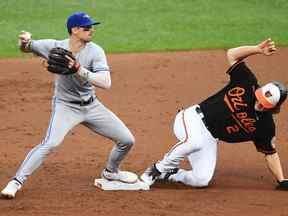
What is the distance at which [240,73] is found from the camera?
8047 mm

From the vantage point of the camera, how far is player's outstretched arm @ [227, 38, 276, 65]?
25.3 feet

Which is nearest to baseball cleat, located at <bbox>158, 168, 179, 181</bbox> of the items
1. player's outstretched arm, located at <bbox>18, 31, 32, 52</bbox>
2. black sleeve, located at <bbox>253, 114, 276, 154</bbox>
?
black sleeve, located at <bbox>253, 114, 276, 154</bbox>

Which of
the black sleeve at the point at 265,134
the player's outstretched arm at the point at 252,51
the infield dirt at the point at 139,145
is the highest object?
the player's outstretched arm at the point at 252,51

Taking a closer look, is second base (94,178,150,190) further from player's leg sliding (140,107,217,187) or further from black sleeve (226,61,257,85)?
black sleeve (226,61,257,85)

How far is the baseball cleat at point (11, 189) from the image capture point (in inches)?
297

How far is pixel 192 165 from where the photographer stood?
8320mm

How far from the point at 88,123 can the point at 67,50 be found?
0.78 meters

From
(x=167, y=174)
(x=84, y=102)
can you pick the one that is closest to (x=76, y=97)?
(x=84, y=102)

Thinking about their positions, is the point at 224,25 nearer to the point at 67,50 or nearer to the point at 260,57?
the point at 260,57

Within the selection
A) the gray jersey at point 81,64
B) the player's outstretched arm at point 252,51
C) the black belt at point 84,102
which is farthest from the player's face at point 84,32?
the player's outstretched arm at point 252,51

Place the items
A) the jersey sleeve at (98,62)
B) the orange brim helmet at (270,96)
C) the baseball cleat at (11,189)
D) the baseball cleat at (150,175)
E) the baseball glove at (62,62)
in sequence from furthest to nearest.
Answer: the baseball cleat at (150,175) < the orange brim helmet at (270,96) < the jersey sleeve at (98,62) < the baseball cleat at (11,189) < the baseball glove at (62,62)

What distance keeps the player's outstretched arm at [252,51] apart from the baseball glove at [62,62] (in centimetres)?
156

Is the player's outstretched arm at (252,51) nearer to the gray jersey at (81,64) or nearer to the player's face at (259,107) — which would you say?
the player's face at (259,107)

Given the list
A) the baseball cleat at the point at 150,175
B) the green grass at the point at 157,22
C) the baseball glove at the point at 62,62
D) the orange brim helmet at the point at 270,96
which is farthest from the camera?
the green grass at the point at 157,22
